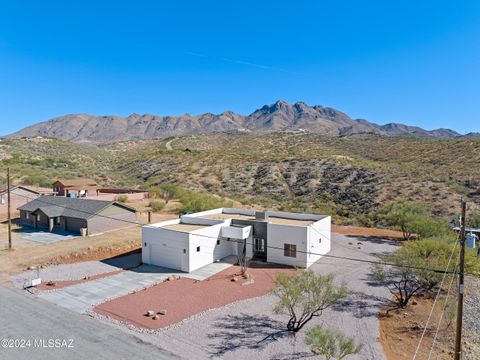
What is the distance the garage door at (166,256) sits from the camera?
2195 centimetres

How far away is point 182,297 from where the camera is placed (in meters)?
17.6

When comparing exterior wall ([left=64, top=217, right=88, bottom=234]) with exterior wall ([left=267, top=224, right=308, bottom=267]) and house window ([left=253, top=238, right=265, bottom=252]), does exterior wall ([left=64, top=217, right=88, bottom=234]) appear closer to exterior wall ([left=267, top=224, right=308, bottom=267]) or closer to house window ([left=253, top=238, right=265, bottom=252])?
house window ([left=253, top=238, right=265, bottom=252])

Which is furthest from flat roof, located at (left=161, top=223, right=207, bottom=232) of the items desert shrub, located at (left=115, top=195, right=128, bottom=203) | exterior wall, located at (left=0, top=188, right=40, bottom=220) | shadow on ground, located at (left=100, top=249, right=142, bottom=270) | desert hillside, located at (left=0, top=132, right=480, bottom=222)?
exterior wall, located at (left=0, top=188, right=40, bottom=220)

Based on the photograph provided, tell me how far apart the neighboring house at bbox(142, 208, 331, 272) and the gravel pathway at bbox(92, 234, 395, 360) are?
196 inches

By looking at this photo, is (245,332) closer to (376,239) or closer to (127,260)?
(127,260)

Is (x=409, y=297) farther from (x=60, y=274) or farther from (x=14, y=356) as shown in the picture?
(x=60, y=274)

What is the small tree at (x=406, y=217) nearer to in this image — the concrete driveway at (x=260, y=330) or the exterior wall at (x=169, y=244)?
the concrete driveway at (x=260, y=330)

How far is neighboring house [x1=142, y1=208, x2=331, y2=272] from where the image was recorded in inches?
866

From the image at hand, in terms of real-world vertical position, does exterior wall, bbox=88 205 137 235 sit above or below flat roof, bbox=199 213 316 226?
below

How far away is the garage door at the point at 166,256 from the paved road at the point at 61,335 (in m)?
7.46

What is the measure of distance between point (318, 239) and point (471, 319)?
10.2 m

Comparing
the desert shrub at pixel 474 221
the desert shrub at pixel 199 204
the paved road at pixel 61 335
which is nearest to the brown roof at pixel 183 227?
the paved road at pixel 61 335

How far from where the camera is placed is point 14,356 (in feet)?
39.6

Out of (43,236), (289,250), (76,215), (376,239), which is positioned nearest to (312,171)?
(376,239)
